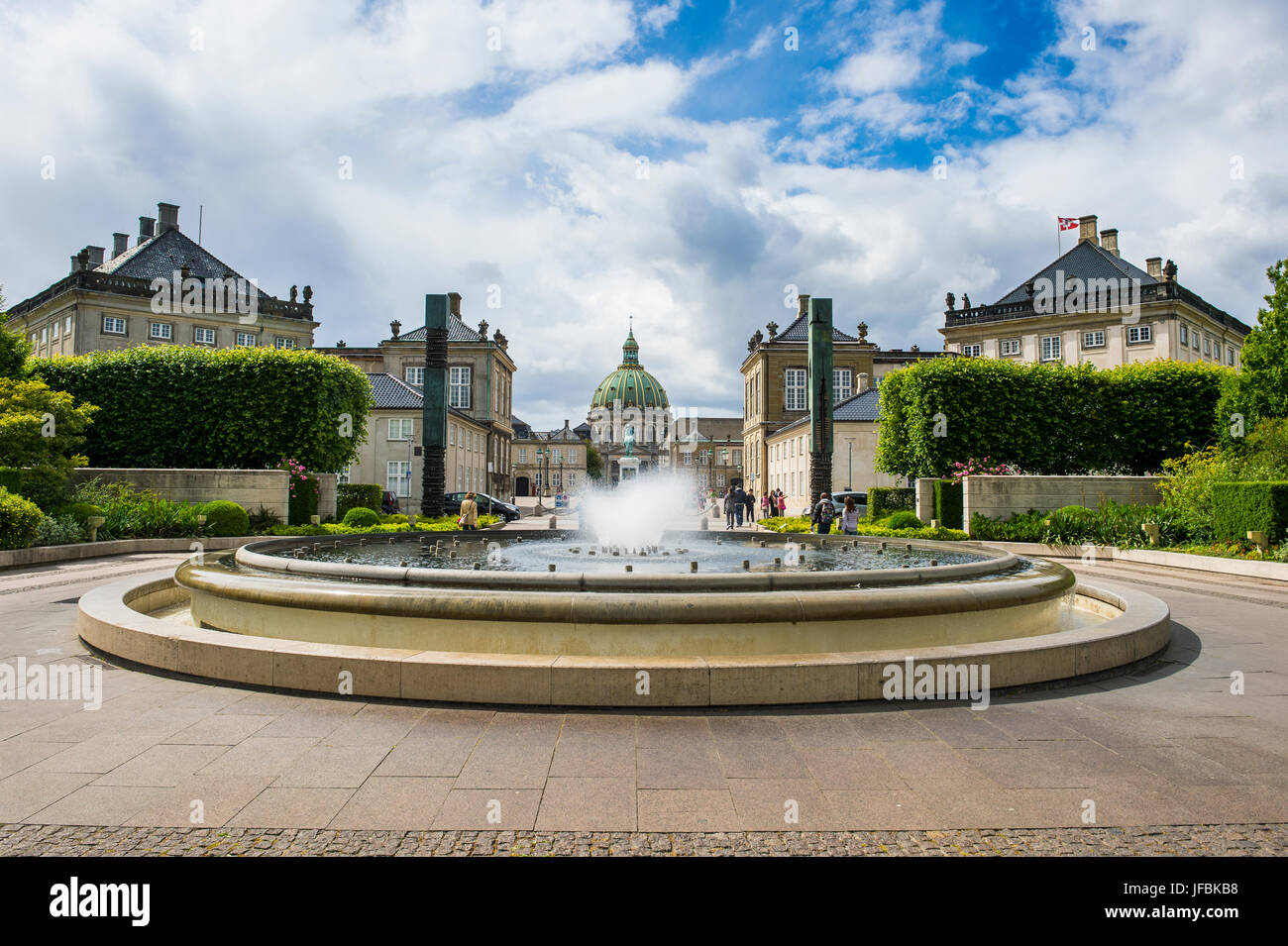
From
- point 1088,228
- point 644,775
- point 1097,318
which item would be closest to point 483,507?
point 644,775

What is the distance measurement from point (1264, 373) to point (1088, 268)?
113ft

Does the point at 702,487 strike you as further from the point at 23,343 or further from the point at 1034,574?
the point at 1034,574

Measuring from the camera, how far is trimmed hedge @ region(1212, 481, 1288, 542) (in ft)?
54.3

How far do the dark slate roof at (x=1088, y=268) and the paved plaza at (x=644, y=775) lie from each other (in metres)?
62.9

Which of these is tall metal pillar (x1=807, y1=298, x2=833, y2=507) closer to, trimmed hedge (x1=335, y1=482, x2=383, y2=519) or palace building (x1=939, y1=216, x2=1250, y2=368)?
trimmed hedge (x1=335, y1=482, x2=383, y2=519)

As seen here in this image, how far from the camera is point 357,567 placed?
24.0 feet

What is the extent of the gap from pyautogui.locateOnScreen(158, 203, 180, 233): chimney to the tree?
7934 centimetres

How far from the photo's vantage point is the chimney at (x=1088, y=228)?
205 feet

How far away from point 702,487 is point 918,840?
14417 cm

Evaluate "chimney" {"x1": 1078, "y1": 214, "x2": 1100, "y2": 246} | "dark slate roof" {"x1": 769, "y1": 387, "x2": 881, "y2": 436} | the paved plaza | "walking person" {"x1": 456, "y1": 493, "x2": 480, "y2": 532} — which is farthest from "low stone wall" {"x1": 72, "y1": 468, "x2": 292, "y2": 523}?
"chimney" {"x1": 1078, "y1": 214, "x2": 1100, "y2": 246}

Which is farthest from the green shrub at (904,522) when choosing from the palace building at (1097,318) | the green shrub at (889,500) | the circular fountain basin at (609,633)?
the palace building at (1097,318)

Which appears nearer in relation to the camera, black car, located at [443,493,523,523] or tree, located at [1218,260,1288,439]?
tree, located at [1218,260,1288,439]

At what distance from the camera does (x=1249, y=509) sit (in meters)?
17.3
